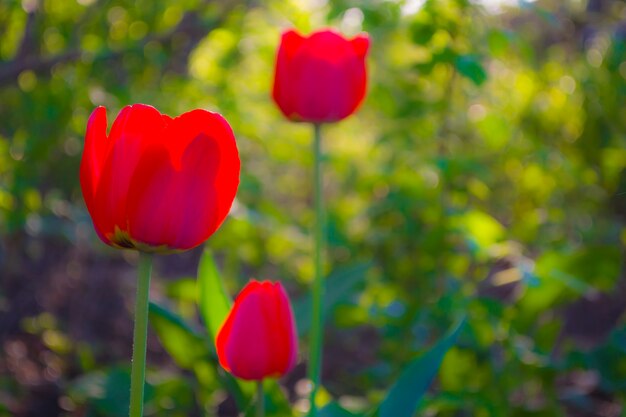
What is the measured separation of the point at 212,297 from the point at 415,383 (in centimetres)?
29

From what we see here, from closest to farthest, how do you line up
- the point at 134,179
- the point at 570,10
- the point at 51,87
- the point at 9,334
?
the point at 134,179 < the point at 51,87 < the point at 9,334 < the point at 570,10

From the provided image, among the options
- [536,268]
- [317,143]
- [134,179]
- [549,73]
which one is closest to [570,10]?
[549,73]

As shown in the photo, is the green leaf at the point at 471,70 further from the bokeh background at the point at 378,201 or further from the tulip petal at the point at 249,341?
the tulip petal at the point at 249,341

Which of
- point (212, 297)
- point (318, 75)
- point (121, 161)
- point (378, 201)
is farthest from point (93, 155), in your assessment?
point (378, 201)

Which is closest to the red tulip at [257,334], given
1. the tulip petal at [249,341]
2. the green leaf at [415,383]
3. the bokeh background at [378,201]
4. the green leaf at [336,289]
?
the tulip petal at [249,341]

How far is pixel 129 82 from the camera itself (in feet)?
5.74

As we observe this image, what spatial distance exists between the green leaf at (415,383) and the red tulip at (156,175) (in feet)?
0.93

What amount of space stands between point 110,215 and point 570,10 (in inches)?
76.9

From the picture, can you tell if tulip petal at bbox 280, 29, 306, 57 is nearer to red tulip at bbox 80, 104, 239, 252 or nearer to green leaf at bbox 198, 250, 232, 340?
green leaf at bbox 198, 250, 232, 340

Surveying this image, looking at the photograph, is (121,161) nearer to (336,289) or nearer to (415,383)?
(415,383)

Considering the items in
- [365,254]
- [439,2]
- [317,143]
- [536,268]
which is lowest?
[365,254]

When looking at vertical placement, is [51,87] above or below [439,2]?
below

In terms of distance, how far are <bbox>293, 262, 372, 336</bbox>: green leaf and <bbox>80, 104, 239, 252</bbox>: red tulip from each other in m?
0.67

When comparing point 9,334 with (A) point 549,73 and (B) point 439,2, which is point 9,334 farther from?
(A) point 549,73
